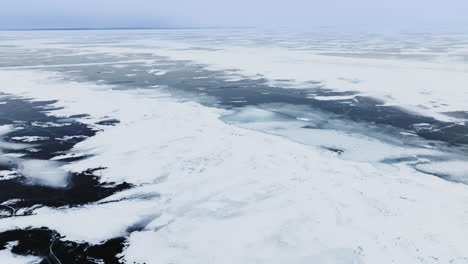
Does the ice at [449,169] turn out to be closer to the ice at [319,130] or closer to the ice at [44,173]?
the ice at [319,130]

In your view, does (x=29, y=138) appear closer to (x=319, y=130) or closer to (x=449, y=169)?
(x=319, y=130)

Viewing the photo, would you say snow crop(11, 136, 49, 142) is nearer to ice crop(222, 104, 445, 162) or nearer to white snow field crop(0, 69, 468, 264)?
white snow field crop(0, 69, 468, 264)

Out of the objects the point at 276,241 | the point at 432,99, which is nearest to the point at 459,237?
the point at 276,241

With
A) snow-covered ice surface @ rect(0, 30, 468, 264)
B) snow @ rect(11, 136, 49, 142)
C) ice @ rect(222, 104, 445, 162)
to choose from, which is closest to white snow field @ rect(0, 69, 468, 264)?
snow-covered ice surface @ rect(0, 30, 468, 264)

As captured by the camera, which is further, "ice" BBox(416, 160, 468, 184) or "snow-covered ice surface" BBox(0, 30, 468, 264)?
"ice" BBox(416, 160, 468, 184)

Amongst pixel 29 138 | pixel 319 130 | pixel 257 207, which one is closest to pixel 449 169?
pixel 319 130

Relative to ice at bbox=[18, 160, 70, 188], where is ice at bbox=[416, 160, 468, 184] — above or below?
below

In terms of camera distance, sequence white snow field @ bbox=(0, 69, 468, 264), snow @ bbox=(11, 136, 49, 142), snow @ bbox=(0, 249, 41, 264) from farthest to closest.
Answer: snow @ bbox=(11, 136, 49, 142) < white snow field @ bbox=(0, 69, 468, 264) < snow @ bbox=(0, 249, 41, 264)

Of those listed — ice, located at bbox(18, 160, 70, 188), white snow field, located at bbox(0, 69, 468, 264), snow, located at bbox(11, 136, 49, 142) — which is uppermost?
snow, located at bbox(11, 136, 49, 142)
